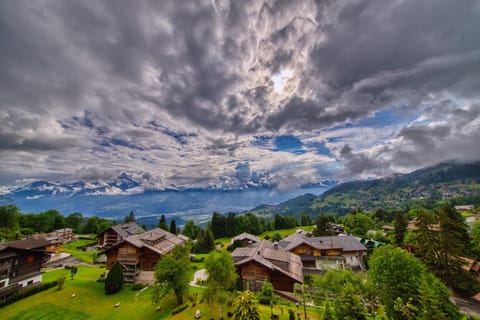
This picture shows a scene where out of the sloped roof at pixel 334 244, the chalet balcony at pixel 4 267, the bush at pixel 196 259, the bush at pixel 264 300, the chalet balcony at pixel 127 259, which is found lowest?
the bush at pixel 196 259

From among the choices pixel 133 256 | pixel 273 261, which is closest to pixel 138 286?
pixel 133 256

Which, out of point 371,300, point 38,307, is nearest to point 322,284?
point 371,300

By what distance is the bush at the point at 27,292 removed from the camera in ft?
111

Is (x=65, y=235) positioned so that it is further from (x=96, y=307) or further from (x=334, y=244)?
(x=334, y=244)

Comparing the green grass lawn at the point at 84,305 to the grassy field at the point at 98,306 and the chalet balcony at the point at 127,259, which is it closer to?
the grassy field at the point at 98,306

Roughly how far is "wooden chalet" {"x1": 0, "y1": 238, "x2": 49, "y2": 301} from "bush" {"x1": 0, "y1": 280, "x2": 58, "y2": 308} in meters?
1.44

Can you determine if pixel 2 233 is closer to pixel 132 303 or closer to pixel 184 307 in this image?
pixel 132 303

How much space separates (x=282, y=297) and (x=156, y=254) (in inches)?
1215

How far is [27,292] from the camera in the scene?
36.0 metres

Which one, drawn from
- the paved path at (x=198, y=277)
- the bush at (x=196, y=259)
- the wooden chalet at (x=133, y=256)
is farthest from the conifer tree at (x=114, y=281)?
the bush at (x=196, y=259)

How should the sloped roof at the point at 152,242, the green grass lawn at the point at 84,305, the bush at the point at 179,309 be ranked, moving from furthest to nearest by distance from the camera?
the sloped roof at the point at 152,242 → the green grass lawn at the point at 84,305 → the bush at the point at 179,309

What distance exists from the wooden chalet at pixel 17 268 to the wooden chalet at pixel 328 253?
2480 inches

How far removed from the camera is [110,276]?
37719mm

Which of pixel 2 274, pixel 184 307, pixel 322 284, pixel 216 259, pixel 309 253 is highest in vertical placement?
pixel 216 259
